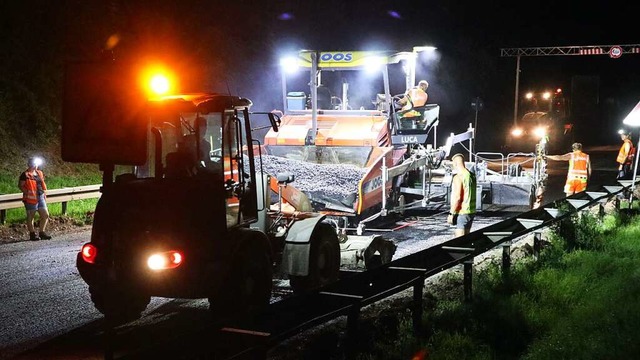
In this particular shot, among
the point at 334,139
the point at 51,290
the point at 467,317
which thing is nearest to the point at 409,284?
the point at 467,317

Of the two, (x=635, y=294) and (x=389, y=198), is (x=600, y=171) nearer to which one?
(x=389, y=198)

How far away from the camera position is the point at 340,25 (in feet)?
149

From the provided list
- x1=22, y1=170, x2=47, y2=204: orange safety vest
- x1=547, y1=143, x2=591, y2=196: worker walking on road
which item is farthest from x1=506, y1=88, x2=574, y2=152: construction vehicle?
x1=22, y1=170, x2=47, y2=204: orange safety vest

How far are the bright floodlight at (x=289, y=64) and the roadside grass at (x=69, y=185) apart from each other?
562 cm

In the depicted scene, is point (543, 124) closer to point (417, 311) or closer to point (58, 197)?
point (58, 197)

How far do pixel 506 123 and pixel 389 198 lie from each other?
41.7 meters

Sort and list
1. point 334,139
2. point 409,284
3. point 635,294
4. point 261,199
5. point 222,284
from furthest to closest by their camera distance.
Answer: point 334,139 → point 261,199 → point 635,294 → point 222,284 → point 409,284

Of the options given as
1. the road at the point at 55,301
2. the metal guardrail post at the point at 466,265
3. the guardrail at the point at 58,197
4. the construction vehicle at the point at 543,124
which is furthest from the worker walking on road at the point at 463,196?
the construction vehicle at the point at 543,124

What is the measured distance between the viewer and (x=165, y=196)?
621cm

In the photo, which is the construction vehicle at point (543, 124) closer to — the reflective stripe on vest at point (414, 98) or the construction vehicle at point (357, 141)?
the construction vehicle at point (357, 141)

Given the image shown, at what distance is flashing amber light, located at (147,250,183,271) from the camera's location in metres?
5.97

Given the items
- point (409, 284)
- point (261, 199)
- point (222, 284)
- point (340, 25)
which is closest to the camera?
point (409, 284)

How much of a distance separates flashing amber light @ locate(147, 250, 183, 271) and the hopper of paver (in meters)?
5.46

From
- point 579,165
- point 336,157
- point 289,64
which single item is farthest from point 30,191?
point 579,165
